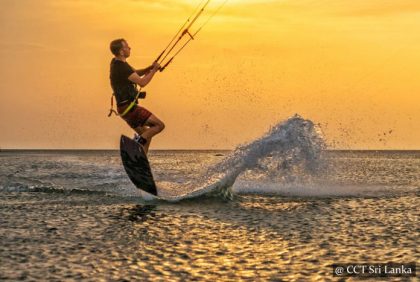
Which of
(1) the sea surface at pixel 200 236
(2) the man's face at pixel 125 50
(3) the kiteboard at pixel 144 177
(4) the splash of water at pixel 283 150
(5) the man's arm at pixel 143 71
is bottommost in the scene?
(1) the sea surface at pixel 200 236

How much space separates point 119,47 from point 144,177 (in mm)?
3459

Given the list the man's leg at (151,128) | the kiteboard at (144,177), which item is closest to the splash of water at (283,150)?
the kiteboard at (144,177)

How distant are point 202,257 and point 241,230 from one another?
274cm

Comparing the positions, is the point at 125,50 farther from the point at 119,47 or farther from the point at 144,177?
the point at 144,177

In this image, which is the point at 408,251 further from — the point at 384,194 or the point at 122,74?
the point at 384,194

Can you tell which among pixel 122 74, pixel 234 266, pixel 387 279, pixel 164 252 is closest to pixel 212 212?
pixel 122 74

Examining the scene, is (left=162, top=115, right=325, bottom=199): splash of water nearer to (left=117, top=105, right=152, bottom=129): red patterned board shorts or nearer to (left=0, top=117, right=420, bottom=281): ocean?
(left=0, top=117, right=420, bottom=281): ocean

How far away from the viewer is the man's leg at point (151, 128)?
15.8m

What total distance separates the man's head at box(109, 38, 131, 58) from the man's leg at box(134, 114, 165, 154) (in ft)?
5.62

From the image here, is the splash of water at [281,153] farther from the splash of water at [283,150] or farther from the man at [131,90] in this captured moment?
the man at [131,90]

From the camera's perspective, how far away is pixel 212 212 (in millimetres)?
14930

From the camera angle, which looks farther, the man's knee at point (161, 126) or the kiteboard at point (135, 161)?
the kiteboard at point (135, 161)

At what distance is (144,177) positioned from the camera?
54.2 ft

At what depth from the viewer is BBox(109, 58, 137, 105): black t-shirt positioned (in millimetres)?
15141
